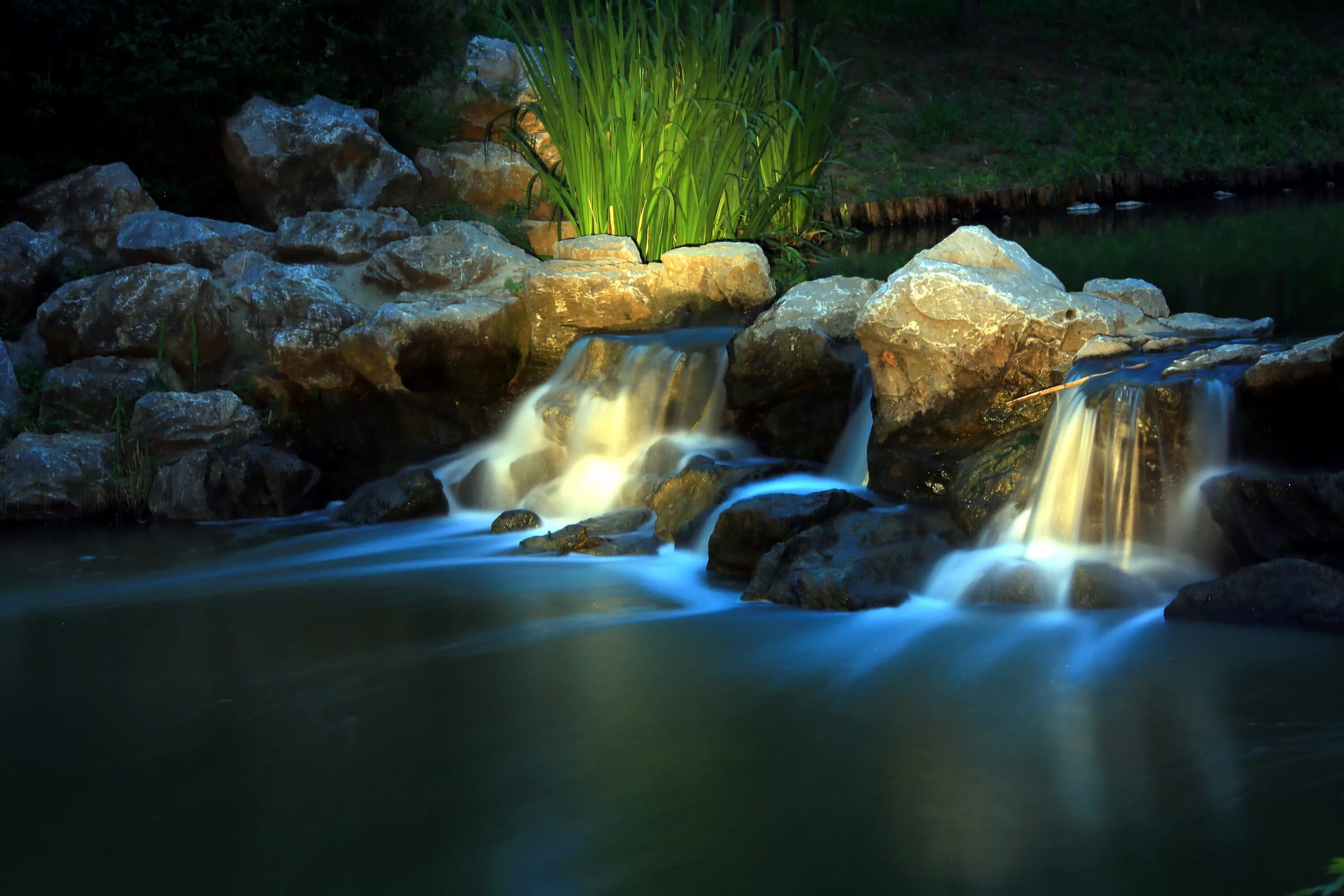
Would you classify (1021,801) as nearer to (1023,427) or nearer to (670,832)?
(670,832)

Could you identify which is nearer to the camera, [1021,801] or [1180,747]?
[1021,801]

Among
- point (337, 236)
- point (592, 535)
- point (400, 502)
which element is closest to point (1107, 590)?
point (592, 535)

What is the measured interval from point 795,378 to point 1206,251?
5472 millimetres

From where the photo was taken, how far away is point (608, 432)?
7.66 m

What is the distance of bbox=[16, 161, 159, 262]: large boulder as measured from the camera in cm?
1019

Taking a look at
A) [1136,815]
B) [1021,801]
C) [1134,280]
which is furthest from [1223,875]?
[1134,280]

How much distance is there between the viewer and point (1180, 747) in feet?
12.5

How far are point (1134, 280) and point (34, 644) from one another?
547cm

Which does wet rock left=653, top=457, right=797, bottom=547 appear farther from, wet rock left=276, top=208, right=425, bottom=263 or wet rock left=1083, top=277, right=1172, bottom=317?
wet rock left=276, top=208, right=425, bottom=263

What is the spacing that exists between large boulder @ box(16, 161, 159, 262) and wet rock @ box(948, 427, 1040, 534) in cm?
706

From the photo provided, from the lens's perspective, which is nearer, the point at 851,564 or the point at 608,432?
the point at 851,564

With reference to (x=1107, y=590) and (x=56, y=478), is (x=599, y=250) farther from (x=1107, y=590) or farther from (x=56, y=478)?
(x=1107, y=590)

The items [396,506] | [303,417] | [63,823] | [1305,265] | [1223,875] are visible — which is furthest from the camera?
[1305,265]

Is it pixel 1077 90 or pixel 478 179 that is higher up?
pixel 1077 90
